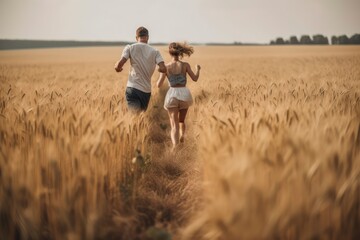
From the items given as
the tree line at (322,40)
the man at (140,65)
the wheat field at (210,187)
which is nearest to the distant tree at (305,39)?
the tree line at (322,40)

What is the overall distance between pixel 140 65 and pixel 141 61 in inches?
2.3

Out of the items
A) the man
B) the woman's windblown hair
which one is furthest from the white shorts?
the woman's windblown hair

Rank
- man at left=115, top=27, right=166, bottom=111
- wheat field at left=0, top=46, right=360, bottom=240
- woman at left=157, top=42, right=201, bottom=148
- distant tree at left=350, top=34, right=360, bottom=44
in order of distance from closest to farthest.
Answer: wheat field at left=0, top=46, right=360, bottom=240
man at left=115, top=27, right=166, bottom=111
woman at left=157, top=42, right=201, bottom=148
distant tree at left=350, top=34, right=360, bottom=44

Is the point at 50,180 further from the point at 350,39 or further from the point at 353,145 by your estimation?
the point at 350,39

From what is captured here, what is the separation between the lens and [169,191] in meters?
2.95

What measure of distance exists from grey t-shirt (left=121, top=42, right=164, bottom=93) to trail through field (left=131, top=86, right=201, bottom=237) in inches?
40.1

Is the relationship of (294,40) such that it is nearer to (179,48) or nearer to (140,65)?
(179,48)

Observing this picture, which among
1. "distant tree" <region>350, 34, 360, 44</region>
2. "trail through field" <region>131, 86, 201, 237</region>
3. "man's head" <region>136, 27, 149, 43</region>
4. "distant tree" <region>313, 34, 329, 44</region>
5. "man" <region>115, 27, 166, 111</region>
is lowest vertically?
"trail through field" <region>131, 86, 201, 237</region>

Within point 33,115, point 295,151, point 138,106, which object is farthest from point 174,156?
point 295,151

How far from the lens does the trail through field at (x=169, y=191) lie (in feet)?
7.45

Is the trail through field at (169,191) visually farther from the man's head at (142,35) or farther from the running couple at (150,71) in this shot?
the man's head at (142,35)

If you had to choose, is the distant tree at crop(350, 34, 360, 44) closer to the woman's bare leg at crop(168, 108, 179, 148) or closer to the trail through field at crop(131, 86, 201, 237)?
the woman's bare leg at crop(168, 108, 179, 148)

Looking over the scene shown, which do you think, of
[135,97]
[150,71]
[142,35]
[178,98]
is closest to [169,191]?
[178,98]

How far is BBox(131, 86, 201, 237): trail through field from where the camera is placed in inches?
89.4
